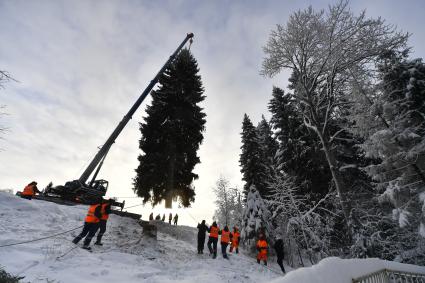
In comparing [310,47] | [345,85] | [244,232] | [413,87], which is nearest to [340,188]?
[345,85]

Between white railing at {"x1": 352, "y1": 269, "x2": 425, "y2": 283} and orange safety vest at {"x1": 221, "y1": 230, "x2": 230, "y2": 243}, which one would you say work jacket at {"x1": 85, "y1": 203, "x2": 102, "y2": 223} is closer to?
orange safety vest at {"x1": 221, "y1": 230, "x2": 230, "y2": 243}

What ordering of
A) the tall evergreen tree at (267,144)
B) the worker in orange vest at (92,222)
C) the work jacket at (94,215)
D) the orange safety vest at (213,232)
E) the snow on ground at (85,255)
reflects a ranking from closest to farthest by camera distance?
the snow on ground at (85,255) < the worker in orange vest at (92,222) < the work jacket at (94,215) < the orange safety vest at (213,232) < the tall evergreen tree at (267,144)

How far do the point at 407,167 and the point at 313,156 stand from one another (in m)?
8.24

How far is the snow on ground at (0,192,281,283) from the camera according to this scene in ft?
19.2

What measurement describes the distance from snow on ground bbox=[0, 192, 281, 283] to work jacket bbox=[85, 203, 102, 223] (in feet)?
3.14

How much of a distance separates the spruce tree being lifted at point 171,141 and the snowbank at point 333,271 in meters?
14.4

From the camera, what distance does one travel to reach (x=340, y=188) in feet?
35.3

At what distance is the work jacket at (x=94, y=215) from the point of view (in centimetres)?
854

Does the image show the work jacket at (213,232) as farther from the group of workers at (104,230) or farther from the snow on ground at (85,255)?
the snow on ground at (85,255)

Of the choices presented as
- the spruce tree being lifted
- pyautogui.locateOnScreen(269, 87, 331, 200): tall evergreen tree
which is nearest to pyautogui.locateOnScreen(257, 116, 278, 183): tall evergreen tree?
pyautogui.locateOnScreen(269, 87, 331, 200): tall evergreen tree

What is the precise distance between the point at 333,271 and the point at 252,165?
20211mm

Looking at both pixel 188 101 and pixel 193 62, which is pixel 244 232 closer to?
pixel 188 101

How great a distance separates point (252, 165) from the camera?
23.7 meters

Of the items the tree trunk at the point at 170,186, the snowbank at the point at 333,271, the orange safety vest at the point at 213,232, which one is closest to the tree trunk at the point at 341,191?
the snowbank at the point at 333,271
